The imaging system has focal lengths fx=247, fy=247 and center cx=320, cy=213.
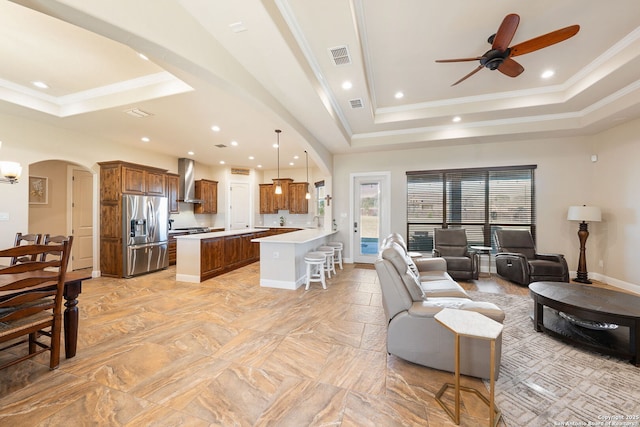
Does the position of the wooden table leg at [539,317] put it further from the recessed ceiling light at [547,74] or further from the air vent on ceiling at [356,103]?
the air vent on ceiling at [356,103]

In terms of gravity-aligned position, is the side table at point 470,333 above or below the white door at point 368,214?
below

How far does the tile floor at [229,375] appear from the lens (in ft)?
5.49

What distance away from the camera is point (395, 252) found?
2.31 metres

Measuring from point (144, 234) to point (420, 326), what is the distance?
5.83m

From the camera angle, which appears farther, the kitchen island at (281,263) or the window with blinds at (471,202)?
the window with blinds at (471,202)

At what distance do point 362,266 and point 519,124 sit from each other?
439cm

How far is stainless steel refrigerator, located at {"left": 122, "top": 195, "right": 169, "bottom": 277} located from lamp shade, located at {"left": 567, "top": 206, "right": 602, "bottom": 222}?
8.67 m

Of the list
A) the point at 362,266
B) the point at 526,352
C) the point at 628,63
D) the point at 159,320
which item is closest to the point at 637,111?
the point at 628,63

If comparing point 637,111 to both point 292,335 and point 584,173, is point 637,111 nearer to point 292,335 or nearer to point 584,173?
point 584,173

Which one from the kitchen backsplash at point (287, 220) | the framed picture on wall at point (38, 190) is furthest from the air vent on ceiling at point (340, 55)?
the framed picture on wall at point (38, 190)

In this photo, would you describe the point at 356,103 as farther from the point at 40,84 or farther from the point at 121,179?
the point at 121,179

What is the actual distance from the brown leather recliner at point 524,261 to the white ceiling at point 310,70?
A: 2.10 m

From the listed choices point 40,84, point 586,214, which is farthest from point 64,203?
point 586,214

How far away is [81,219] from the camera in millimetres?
6035
